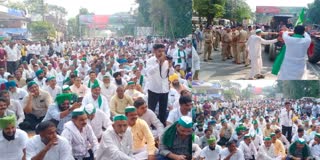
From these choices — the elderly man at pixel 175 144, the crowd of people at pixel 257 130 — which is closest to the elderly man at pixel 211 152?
the crowd of people at pixel 257 130

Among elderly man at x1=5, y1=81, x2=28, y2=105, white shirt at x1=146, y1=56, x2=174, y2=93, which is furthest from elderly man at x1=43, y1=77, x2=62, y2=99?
white shirt at x1=146, y1=56, x2=174, y2=93

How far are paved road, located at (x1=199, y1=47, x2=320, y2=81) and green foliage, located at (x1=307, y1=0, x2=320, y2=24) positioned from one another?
11.3 inches

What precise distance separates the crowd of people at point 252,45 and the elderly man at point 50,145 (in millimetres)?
1212

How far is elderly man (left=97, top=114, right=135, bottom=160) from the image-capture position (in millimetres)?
2912

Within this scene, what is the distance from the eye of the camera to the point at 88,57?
7461mm

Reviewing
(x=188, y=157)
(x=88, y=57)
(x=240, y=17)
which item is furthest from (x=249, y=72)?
(x=88, y=57)

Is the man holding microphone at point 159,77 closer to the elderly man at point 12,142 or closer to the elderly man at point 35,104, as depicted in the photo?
the elderly man at point 12,142

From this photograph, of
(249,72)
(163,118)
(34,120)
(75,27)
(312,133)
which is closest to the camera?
(249,72)

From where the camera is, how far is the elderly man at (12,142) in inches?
125

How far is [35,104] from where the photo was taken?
15.8 ft

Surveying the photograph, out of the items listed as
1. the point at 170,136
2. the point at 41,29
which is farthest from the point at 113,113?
the point at 41,29

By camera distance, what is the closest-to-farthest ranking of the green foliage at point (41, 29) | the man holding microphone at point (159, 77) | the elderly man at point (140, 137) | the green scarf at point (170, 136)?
1. the green scarf at point (170, 136)
2. the elderly man at point (140, 137)
3. the man holding microphone at point (159, 77)
4. the green foliage at point (41, 29)

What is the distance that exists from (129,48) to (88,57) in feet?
6.52

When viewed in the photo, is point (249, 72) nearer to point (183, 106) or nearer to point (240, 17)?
point (240, 17)
